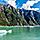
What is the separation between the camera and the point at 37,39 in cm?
615

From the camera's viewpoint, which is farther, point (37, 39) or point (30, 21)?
point (30, 21)

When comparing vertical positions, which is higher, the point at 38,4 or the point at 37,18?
the point at 38,4

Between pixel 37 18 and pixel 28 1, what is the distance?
1328 millimetres

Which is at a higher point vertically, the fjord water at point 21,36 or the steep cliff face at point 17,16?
the steep cliff face at point 17,16

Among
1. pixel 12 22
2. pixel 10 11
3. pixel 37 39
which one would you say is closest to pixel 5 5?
pixel 10 11

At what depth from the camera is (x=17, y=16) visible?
1228 cm

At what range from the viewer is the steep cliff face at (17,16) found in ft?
39.1

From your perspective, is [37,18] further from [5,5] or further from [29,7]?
[5,5]

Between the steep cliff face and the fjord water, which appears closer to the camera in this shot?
the fjord water

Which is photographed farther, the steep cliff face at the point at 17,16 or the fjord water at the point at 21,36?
the steep cliff face at the point at 17,16

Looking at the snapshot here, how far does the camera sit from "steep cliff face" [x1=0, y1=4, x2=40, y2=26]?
1193 cm

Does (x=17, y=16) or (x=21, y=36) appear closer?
(x=21, y=36)

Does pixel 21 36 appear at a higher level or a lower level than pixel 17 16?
lower

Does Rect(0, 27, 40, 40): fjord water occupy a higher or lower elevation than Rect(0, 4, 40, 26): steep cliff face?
lower
